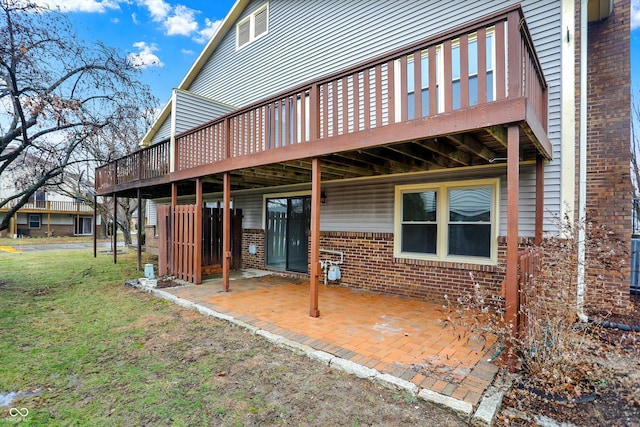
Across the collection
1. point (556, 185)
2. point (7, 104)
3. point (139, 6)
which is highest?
point (139, 6)

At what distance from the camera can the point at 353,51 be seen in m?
7.33

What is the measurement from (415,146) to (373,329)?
266 cm

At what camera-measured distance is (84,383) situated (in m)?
3.05

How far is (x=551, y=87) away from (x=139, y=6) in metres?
11.7

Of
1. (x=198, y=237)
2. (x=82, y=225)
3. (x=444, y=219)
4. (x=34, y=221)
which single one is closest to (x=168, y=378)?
(x=198, y=237)

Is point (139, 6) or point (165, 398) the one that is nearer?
point (165, 398)

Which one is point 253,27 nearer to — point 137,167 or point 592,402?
point 137,167

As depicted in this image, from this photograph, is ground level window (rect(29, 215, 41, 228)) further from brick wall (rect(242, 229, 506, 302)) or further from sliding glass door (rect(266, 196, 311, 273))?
brick wall (rect(242, 229, 506, 302))

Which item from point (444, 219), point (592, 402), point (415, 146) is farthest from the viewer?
point (444, 219)

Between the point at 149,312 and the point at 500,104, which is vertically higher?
the point at 500,104

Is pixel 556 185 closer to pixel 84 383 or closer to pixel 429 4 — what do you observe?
pixel 429 4

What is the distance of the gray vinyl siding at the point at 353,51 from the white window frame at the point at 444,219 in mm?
131

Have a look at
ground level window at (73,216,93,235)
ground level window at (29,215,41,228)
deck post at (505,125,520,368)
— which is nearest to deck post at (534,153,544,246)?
deck post at (505,125,520,368)

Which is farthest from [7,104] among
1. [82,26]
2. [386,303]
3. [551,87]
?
[551,87]
